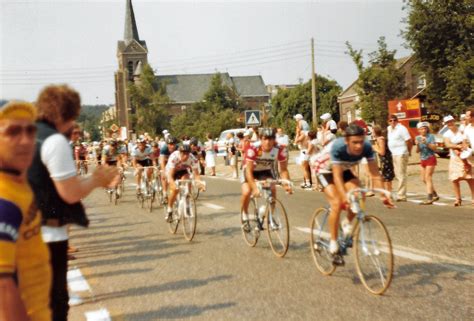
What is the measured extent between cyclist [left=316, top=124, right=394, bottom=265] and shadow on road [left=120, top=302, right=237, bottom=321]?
59.4 inches

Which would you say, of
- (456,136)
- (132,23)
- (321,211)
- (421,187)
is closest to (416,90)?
(421,187)

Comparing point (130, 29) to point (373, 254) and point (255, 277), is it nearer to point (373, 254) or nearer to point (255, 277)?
point (255, 277)

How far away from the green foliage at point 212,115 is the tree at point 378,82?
161 feet

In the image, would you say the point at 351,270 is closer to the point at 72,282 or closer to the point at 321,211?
the point at 321,211

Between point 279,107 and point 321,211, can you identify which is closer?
point 321,211

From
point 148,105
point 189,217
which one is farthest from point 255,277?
point 148,105

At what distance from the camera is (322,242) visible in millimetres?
7098

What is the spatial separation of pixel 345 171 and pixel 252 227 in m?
2.62

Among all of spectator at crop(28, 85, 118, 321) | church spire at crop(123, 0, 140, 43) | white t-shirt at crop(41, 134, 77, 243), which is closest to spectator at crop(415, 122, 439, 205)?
spectator at crop(28, 85, 118, 321)

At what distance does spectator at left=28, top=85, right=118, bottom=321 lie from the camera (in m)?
3.31

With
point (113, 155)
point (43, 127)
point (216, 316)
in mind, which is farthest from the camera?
point (113, 155)

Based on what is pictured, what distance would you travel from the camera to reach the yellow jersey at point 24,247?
220cm

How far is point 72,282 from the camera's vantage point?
738 cm

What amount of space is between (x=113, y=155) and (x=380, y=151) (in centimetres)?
759
